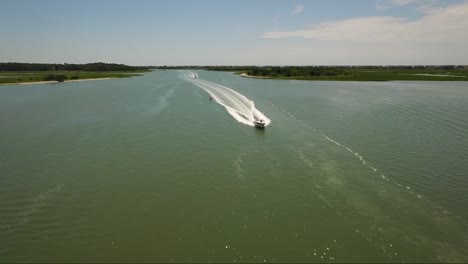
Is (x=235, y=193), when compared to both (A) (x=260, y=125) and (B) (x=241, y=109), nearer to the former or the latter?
(A) (x=260, y=125)

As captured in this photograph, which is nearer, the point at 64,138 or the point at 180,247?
the point at 180,247

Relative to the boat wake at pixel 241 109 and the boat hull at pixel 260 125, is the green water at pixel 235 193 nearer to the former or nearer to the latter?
the boat hull at pixel 260 125

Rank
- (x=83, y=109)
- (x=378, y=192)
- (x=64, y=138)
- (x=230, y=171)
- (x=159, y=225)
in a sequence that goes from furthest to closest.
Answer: (x=83, y=109)
(x=64, y=138)
(x=230, y=171)
(x=378, y=192)
(x=159, y=225)

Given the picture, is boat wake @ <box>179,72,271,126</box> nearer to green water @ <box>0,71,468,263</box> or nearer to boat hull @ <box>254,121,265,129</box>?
boat hull @ <box>254,121,265,129</box>

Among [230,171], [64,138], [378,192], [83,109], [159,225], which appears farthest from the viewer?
[83,109]

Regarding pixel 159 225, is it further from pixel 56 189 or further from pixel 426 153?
pixel 426 153

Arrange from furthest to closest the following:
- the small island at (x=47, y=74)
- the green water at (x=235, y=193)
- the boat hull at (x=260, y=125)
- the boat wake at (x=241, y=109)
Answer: the small island at (x=47, y=74) → the boat wake at (x=241, y=109) → the boat hull at (x=260, y=125) → the green water at (x=235, y=193)

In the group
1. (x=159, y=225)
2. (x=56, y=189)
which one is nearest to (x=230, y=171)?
(x=159, y=225)

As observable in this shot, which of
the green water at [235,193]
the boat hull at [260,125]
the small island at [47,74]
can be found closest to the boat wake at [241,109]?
the boat hull at [260,125]
